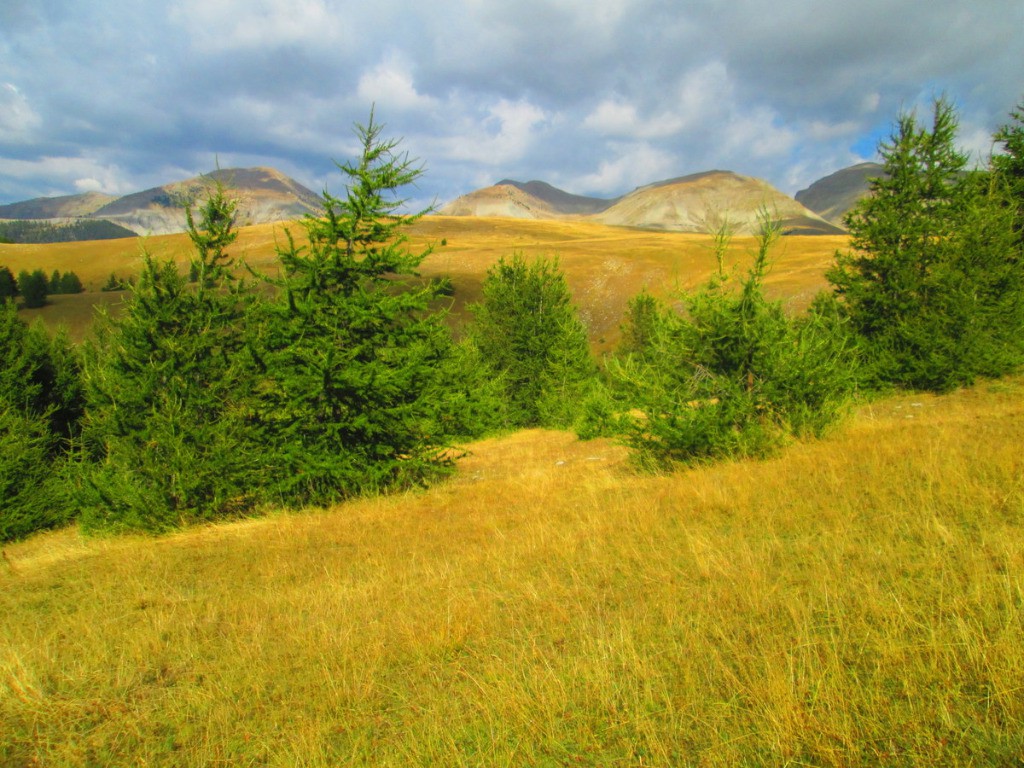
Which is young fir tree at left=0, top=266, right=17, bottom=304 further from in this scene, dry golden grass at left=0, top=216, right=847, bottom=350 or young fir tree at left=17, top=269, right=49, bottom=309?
dry golden grass at left=0, top=216, right=847, bottom=350

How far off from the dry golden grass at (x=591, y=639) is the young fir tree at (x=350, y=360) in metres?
3.77

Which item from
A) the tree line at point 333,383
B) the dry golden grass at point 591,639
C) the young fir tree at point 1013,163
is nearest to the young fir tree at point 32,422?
the tree line at point 333,383

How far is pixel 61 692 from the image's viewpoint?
3.65 meters

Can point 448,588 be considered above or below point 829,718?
below

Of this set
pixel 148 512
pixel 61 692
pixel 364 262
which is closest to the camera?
pixel 61 692

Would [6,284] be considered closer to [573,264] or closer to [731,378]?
[573,264]

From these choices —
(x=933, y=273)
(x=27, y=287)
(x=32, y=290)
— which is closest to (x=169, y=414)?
(x=933, y=273)

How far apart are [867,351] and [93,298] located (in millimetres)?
111749

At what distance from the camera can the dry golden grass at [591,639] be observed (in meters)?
2.54

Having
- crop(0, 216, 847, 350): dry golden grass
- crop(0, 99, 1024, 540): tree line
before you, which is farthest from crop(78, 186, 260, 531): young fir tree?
crop(0, 216, 847, 350): dry golden grass

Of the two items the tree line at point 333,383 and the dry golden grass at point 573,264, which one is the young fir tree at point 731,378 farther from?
the dry golden grass at point 573,264

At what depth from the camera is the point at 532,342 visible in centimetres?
2986

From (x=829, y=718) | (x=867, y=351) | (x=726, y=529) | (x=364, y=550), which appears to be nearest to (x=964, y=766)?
(x=829, y=718)

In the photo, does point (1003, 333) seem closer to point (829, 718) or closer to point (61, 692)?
point (829, 718)
